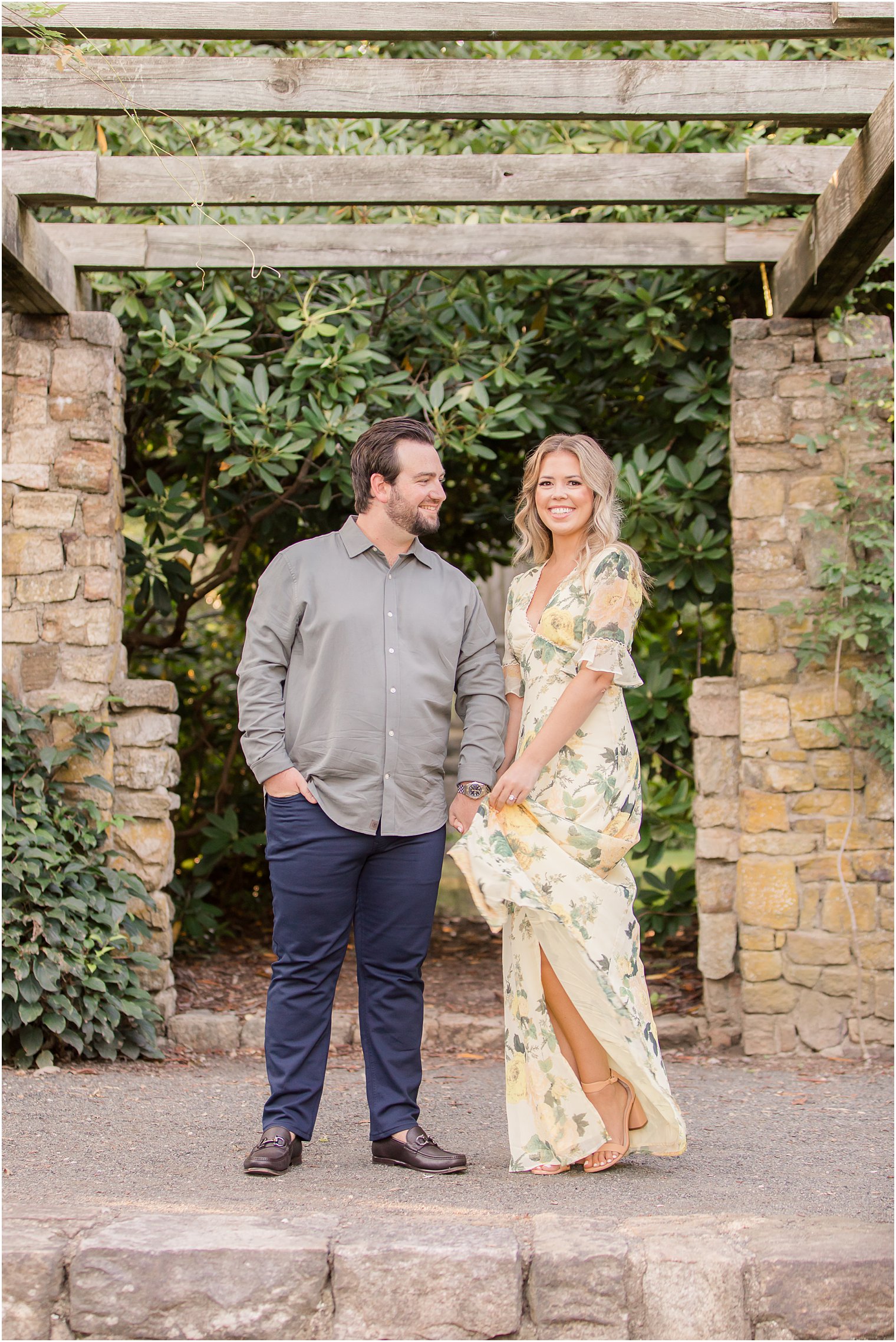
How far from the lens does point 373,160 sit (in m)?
4.05

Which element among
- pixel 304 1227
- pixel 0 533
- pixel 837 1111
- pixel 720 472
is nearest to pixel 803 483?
pixel 720 472

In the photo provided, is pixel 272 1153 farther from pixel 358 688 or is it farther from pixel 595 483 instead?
pixel 595 483

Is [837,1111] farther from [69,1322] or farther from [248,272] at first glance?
[248,272]

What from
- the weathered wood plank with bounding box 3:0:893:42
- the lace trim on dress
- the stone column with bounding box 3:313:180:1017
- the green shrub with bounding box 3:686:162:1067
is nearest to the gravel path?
the green shrub with bounding box 3:686:162:1067

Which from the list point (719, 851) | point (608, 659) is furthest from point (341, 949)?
point (719, 851)

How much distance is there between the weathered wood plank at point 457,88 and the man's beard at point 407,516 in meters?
1.34

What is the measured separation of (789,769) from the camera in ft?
14.6

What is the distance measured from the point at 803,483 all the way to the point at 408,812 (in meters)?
2.36

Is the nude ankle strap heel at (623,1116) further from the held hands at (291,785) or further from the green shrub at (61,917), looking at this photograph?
the green shrub at (61,917)

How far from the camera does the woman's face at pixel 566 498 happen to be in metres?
3.04

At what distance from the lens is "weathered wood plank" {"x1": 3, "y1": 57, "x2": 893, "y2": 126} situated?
3.52m

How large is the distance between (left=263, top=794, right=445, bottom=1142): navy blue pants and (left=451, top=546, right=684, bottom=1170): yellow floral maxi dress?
0.63 ft

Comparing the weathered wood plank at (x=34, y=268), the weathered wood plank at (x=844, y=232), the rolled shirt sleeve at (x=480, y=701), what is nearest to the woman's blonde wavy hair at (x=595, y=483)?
the rolled shirt sleeve at (x=480, y=701)

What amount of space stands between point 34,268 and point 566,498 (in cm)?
215
